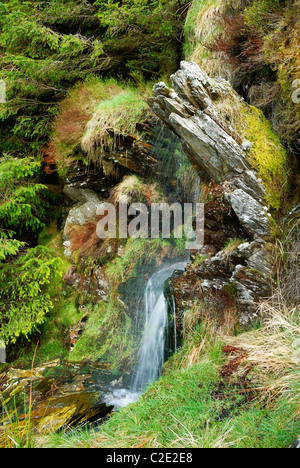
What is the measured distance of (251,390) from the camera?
252cm

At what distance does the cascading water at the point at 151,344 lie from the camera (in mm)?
4293

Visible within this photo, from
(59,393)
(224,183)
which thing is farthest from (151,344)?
(224,183)

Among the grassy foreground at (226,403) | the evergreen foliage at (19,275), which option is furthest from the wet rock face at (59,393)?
the grassy foreground at (226,403)

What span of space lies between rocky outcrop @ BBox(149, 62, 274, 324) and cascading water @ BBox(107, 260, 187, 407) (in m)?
0.67

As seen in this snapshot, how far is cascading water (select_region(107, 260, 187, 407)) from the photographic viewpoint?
14.1 feet

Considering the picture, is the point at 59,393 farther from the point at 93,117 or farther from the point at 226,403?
the point at 93,117

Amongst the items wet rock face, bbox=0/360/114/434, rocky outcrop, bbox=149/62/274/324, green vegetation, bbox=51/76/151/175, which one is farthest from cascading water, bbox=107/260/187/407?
green vegetation, bbox=51/76/151/175

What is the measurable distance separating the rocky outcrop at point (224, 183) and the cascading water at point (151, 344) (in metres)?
0.67

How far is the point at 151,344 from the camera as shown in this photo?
4.66 m

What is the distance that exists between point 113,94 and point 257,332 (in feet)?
17.8

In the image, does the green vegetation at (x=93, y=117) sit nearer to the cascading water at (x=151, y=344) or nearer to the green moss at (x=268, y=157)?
the green moss at (x=268, y=157)

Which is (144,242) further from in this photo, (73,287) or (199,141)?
(199,141)

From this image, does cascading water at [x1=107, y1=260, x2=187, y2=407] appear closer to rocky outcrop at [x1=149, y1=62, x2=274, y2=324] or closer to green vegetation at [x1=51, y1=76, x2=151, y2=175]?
rocky outcrop at [x1=149, y1=62, x2=274, y2=324]

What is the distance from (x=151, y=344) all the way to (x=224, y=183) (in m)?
2.52
